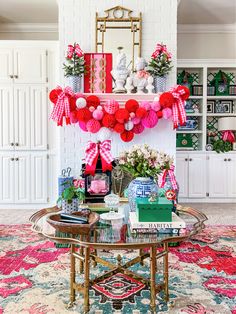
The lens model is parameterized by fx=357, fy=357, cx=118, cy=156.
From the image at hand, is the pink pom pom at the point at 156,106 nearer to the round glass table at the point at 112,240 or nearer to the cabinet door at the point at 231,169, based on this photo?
the cabinet door at the point at 231,169

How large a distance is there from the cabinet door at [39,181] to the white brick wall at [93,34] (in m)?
0.74

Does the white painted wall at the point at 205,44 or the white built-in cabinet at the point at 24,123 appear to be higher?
the white painted wall at the point at 205,44

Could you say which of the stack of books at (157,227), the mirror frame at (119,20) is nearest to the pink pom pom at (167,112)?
the mirror frame at (119,20)

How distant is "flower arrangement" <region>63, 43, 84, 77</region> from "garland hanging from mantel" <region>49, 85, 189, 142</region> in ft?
0.99

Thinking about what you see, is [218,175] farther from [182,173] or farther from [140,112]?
[140,112]

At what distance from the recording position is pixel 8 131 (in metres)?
5.27

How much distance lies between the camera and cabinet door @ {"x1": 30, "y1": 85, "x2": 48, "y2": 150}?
5.25 metres

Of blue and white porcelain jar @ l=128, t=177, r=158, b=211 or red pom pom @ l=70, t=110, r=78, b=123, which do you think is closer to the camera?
blue and white porcelain jar @ l=128, t=177, r=158, b=211

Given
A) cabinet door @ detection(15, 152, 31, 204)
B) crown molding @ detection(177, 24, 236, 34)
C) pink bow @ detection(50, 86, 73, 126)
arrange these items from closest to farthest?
pink bow @ detection(50, 86, 73, 126) → cabinet door @ detection(15, 152, 31, 204) → crown molding @ detection(177, 24, 236, 34)

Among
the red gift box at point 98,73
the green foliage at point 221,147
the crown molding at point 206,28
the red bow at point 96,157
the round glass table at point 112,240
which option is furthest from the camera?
the crown molding at point 206,28

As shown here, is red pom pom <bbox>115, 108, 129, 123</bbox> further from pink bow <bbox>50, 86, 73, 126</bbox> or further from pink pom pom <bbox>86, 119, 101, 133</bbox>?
pink bow <bbox>50, 86, 73, 126</bbox>

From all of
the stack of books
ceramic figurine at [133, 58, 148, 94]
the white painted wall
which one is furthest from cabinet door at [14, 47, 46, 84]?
the stack of books

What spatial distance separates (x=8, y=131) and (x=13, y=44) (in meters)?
1.27

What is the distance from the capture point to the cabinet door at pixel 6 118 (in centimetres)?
523
